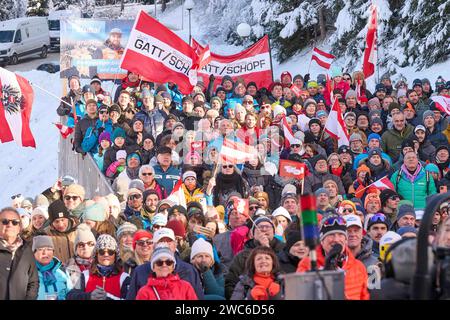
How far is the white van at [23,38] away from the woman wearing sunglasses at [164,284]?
124 feet

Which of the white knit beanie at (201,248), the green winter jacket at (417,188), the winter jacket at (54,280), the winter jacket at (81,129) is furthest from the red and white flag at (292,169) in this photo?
the winter jacket at (54,280)

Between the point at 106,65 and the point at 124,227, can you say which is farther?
the point at 106,65

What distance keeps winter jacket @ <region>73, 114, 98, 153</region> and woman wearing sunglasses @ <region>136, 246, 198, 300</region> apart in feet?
30.4

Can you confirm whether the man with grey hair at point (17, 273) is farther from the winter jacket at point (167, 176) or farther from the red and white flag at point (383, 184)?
the red and white flag at point (383, 184)

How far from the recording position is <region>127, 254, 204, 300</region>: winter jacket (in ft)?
31.4

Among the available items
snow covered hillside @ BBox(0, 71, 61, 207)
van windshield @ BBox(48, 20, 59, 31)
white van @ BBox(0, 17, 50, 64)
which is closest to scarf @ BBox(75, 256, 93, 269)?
snow covered hillside @ BBox(0, 71, 61, 207)

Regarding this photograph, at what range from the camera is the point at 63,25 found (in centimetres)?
2727

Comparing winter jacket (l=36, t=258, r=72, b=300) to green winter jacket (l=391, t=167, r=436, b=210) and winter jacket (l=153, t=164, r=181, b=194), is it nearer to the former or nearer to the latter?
winter jacket (l=153, t=164, r=181, b=194)

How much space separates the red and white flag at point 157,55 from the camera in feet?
62.0

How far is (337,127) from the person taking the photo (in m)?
18.4

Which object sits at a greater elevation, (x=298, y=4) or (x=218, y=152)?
(x=298, y=4)
